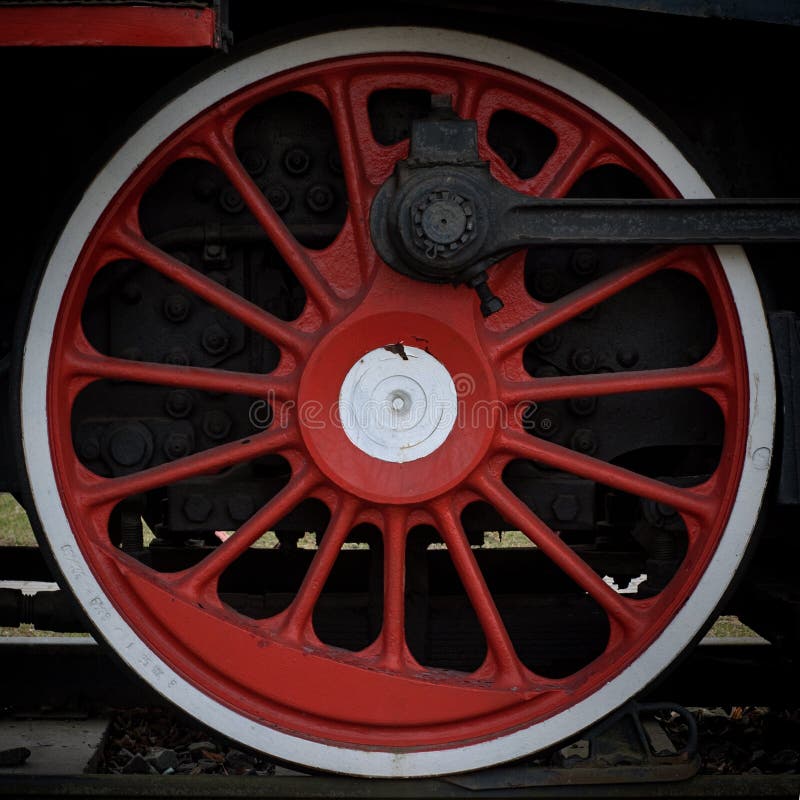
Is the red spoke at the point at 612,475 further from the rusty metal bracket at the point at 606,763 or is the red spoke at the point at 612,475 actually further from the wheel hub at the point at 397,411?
the rusty metal bracket at the point at 606,763

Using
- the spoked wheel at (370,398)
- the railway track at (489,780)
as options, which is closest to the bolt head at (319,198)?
the spoked wheel at (370,398)

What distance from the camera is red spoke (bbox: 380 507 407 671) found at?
238 cm

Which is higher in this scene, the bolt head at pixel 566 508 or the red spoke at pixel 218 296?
the red spoke at pixel 218 296

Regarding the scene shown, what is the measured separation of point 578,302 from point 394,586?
708 millimetres

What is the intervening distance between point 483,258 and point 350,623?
99cm

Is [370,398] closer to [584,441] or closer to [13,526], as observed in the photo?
[584,441]

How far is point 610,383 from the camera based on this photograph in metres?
2.36

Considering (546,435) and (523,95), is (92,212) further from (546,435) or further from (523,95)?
(546,435)

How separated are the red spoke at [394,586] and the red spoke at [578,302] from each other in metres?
0.42

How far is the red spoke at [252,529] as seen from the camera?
237cm

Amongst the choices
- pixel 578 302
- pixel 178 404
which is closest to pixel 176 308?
pixel 178 404

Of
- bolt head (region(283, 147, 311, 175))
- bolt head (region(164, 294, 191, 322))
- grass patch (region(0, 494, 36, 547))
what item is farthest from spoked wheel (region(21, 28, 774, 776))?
grass patch (region(0, 494, 36, 547))

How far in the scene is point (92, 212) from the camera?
7.53ft

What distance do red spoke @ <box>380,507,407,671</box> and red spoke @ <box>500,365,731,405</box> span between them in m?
0.35
